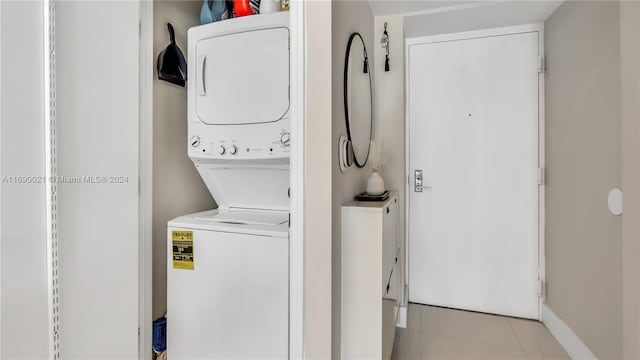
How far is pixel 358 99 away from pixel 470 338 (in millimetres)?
1723

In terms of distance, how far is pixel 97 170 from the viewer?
2.13 feet

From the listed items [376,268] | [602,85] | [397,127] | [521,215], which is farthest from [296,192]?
[521,215]

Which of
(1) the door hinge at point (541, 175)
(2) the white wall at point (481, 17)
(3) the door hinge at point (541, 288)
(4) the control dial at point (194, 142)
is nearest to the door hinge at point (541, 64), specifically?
(2) the white wall at point (481, 17)

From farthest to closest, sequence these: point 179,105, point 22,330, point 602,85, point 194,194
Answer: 1. point 602,85
2. point 194,194
3. point 179,105
4. point 22,330

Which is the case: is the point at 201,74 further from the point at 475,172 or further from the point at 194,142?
the point at 475,172

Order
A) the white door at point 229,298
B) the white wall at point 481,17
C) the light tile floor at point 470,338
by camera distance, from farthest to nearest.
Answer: the white wall at point 481,17 < the light tile floor at point 470,338 < the white door at point 229,298

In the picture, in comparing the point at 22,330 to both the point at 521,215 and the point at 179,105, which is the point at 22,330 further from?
the point at 521,215

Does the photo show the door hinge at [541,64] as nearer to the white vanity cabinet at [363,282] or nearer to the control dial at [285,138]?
the white vanity cabinet at [363,282]

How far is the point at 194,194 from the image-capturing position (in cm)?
133

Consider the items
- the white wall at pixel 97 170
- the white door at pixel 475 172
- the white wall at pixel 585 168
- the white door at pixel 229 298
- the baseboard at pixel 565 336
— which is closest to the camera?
the white wall at pixel 97 170

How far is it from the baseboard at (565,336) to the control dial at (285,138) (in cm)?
197

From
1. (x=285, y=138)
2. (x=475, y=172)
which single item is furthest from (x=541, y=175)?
(x=285, y=138)

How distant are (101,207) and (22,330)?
24 cm

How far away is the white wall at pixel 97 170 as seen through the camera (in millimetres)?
591
